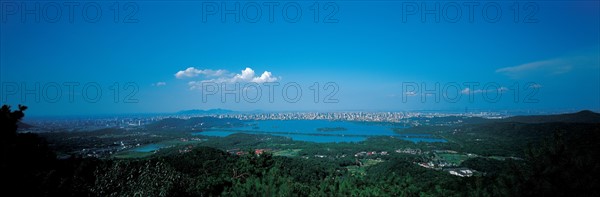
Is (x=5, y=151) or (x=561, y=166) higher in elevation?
(x=5, y=151)

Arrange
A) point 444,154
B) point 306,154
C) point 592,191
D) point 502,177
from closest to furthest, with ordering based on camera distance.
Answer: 1. point 592,191
2. point 502,177
3. point 444,154
4. point 306,154

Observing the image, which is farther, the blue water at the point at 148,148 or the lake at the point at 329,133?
the lake at the point at 329,133

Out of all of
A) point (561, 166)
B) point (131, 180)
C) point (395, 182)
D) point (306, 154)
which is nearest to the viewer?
point (131, 180)

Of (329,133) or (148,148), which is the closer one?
(148,148)

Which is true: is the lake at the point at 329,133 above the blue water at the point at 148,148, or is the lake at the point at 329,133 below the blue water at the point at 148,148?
below

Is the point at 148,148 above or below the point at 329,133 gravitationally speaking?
above

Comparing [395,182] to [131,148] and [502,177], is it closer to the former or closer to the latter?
[502,177]

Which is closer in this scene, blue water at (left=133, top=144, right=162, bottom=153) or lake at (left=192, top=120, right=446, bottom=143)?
blue water at (left=133, top=144, right=162, bottom=153)

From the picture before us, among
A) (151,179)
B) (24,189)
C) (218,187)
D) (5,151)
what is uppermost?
(5,151)

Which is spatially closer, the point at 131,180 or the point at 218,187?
the point at 131,180

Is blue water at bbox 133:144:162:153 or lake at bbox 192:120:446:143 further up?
blue water at bbox 133:144:162:153

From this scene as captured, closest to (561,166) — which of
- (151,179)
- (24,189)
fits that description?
Result: (151,179)
